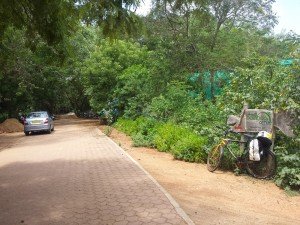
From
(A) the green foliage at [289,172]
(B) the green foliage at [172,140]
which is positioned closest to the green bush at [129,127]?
(B) the green foliage at [172,140]

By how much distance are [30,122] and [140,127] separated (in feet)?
30.1

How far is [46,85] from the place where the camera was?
1374 inches

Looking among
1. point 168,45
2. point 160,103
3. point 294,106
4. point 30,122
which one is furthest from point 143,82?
point 294,106

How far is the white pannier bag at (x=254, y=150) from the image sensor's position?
8.50 m

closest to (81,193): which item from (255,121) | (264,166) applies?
(264,166)

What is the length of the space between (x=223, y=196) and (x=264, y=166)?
2.24 meters

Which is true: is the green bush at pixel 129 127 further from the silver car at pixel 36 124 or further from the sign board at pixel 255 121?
the sign board at pixel 255 121

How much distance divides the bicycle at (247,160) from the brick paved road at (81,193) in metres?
2.08

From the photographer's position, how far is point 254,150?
8570mm

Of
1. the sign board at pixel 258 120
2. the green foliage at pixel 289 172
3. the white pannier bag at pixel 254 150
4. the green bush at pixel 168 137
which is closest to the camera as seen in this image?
the green foliage at pixel 289 172

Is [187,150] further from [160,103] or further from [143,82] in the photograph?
Answer: [143,82]

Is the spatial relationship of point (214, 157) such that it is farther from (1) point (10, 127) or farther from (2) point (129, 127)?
(1) point (10, 127)

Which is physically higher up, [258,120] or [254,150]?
[258,120]

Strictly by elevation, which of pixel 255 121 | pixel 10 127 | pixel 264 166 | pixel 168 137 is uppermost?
pixel 255 121
